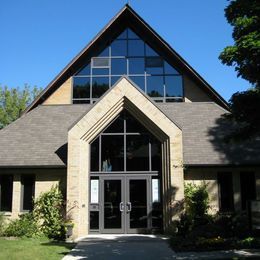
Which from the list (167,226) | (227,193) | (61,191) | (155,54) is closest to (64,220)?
(61,191)

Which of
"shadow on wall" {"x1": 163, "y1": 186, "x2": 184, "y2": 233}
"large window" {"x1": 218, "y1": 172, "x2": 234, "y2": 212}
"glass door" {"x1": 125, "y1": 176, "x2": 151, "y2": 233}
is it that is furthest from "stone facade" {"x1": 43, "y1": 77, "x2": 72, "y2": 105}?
"large window" {"x1": 218, "y1": 172, "x2": 234, "y2": 212}

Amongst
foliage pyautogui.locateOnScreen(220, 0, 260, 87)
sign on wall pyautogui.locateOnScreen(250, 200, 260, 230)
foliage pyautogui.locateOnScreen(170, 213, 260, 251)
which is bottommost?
foliage pyautogui.locateOnScreen(170, 213, 260, 251)

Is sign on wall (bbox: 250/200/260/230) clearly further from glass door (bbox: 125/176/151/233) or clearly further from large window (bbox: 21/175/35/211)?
large window (bbox: 21/175/35/211)

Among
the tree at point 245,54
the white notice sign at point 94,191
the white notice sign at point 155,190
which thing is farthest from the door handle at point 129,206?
the tree at point 245,54

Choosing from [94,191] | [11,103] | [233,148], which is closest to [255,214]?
[233,148]

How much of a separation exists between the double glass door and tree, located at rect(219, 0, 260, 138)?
21.2ft

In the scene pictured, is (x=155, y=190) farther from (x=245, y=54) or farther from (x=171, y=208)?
(x=245, y=54)

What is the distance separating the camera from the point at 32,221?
1864cm

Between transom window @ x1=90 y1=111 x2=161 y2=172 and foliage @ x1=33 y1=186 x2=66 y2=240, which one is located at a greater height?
transom window @ x1=90 y1=111 x2=161 y2=172

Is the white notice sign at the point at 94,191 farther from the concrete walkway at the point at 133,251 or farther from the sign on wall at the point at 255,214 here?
the sign on wall at the point at 255,214

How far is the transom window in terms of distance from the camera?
64.1 feet

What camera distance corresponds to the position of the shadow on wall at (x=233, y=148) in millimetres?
19047

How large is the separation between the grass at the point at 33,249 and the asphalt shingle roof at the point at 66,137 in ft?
13.5

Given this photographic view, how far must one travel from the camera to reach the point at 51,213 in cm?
1853
